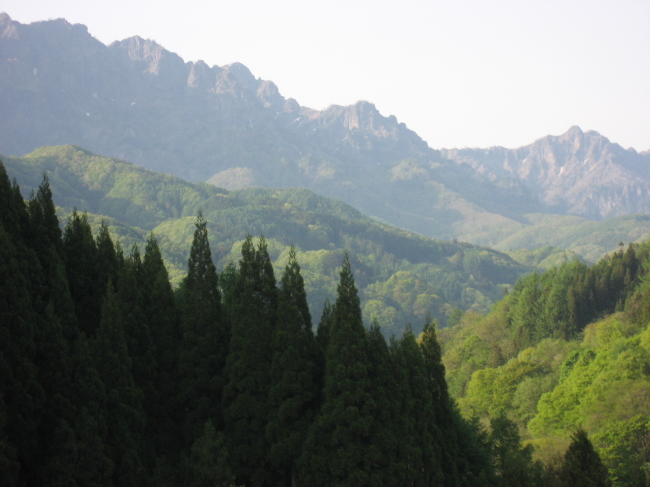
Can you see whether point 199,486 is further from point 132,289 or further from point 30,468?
point 132,289

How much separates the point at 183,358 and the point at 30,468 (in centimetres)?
960

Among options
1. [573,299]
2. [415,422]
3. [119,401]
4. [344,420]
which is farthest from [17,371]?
[573,299]

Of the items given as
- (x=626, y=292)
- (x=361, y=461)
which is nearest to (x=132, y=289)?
(x=361, y=461)

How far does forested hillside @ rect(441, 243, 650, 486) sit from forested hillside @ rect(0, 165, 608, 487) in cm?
1163

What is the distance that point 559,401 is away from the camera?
53.8m

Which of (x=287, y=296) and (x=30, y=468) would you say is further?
(x=287, y=296)

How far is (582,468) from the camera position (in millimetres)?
28781

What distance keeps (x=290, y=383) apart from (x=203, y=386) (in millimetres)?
4581

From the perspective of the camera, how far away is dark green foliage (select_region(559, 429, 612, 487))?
2838 cm

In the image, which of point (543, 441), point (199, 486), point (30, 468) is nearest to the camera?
point (30, 468)

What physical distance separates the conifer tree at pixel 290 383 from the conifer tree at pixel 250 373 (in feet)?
1.75

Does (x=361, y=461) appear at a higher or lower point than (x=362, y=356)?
lower

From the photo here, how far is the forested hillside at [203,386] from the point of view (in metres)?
22.8

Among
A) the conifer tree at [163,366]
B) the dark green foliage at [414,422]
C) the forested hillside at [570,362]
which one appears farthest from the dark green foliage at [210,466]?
the forested hillside at [570,362]
